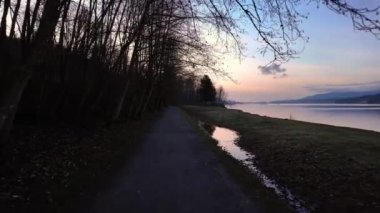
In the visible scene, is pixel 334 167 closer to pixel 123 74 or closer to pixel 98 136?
pixel 98 136

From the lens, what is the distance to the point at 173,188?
33.6ft

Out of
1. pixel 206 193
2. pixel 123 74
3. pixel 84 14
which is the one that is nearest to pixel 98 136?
pixel 84 14

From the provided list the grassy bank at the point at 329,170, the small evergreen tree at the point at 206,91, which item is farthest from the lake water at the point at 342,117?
the small evergreen tree at the point at 206,91

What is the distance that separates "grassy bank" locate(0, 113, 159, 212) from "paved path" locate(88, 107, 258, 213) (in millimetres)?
464

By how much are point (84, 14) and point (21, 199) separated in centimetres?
1550

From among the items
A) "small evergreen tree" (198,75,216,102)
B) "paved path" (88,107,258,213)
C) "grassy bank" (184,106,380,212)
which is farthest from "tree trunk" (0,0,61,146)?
"small evergreen tree" (198,75,216,102)

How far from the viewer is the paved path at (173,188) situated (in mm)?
8445

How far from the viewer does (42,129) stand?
1728cm

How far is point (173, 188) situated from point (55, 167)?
112 inches

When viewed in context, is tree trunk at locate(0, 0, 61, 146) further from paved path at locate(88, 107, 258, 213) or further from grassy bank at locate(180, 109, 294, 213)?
grassy bank at locate(180, 109, 294, 213)

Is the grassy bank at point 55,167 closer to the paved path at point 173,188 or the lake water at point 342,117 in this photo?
the paved path at point 173,188

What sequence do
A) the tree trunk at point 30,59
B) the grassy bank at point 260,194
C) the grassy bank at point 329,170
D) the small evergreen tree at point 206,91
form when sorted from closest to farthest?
the grassy bank at point 260,194 < the tree trunk at point 30,59 < the grassy bank at point 329,170 < the small evergreen tree at point 206,91

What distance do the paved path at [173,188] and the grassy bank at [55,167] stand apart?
1.52 feet

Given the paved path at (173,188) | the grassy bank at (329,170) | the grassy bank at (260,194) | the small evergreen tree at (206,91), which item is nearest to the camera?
the paved path at (173,188)
